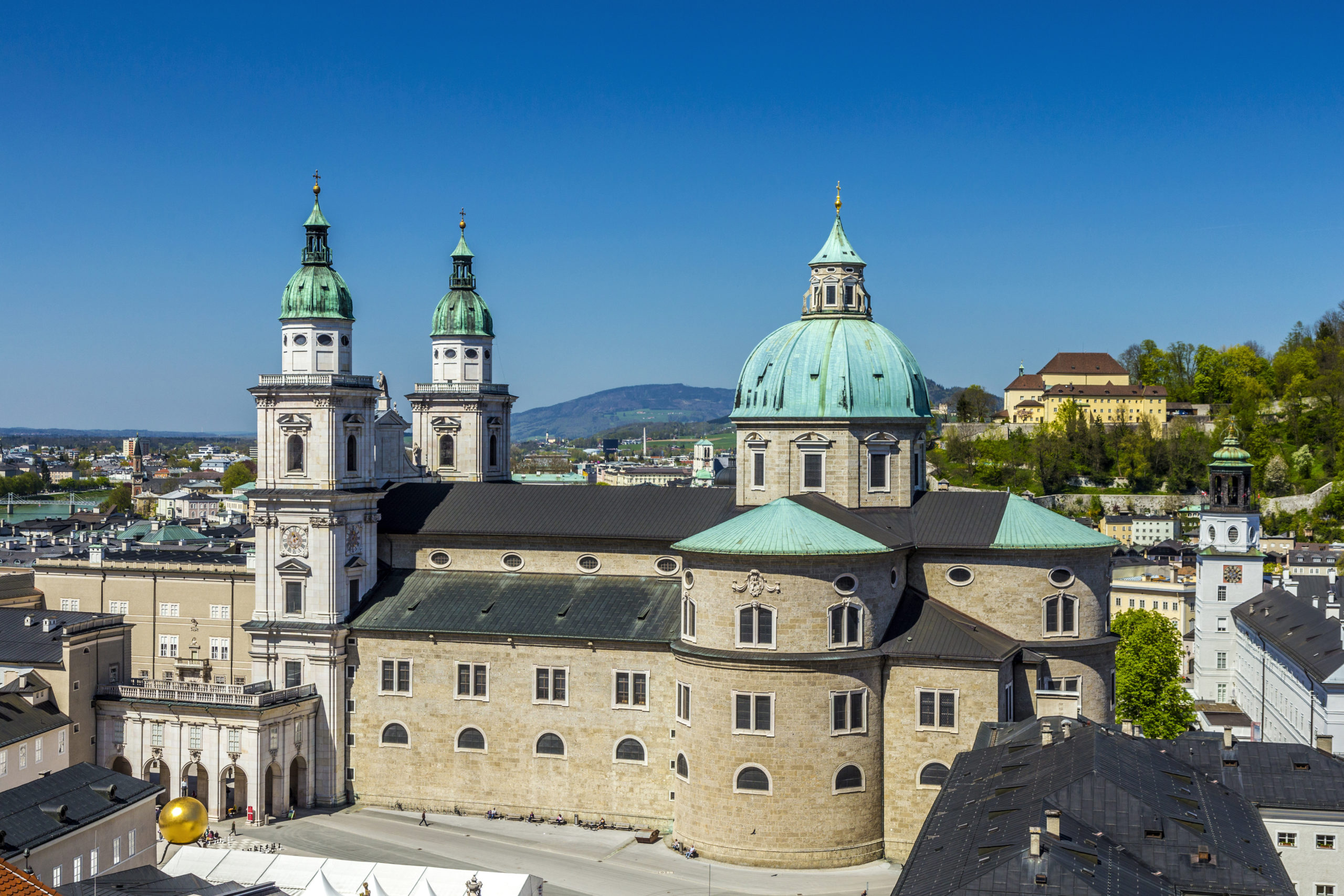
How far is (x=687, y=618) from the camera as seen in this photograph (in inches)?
2377

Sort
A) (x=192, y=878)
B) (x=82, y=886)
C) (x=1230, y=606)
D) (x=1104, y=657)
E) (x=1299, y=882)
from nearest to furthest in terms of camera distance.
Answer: (x=82, y=886) → (x=192, y=878) → (x=1299, y=882) → (x=1104, y=657) → (x=1230, y=606)

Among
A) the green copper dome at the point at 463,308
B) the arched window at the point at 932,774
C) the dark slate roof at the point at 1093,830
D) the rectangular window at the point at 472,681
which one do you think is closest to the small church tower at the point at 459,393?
the green copper dome at the point at 463,308

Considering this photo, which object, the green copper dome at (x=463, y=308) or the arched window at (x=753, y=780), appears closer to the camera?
the arched window at (x=753, y=780)

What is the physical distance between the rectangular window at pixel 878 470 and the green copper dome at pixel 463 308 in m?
32.1

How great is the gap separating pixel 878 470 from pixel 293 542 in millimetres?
27388

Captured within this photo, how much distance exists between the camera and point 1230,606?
342 feet

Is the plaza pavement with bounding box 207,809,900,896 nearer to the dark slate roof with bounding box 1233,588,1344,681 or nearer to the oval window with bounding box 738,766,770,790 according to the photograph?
the oval window with bounding box 738,766,770,790

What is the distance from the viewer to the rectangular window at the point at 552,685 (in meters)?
63.7

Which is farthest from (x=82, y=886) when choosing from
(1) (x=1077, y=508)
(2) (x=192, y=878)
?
(1) (x=1077, y=508)

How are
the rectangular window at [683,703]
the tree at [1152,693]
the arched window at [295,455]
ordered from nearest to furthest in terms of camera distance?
the rectangular window at [683,703], the arched window at [295,455], the tree at [1152,693]

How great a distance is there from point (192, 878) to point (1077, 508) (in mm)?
151247

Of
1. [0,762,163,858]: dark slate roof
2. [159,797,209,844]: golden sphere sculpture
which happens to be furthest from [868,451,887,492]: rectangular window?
[159,797,209,844]: golden sphere sculpture

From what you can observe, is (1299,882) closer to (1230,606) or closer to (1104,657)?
(1104,657)

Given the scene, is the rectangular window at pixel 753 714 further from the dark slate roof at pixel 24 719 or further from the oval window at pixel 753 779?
the dark slate roof at pixel 24 719
